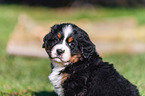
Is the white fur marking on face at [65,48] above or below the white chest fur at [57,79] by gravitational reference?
above

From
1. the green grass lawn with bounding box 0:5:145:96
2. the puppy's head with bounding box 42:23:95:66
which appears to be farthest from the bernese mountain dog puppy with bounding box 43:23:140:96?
the green grass lawn with bounding box 0:5:145:96

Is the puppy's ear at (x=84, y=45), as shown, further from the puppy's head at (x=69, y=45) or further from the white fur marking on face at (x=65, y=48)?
the white fur marking on face at (x=65, y=48)

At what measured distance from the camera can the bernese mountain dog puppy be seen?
13.0ft

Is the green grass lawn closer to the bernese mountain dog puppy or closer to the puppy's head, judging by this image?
the bernese mountain dog puppy

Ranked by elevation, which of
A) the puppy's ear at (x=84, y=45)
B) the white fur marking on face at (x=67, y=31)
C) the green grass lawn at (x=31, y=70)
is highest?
the white fur marking on face at (x=67, y=31)

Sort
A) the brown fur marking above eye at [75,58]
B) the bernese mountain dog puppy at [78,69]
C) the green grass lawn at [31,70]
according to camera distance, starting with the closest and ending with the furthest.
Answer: the bernese mountain dog puppy at [78,69], the brown fur marking above eye at [75,58], the green grass lawn at [31,70]

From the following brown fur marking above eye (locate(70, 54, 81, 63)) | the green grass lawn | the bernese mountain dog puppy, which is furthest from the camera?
the green grass lawn

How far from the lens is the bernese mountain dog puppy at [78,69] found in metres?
3.97

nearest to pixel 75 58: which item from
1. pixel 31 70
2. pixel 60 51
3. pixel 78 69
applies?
pixel 78 69

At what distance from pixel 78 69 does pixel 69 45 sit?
1.29 ft

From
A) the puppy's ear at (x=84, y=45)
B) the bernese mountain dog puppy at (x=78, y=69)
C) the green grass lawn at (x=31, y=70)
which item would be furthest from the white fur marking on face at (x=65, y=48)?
the green grass lawn at (x=31, y=70)

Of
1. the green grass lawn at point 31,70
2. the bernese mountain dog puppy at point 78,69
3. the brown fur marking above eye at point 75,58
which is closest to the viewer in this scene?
the bernese mountain dog puppy at point 78,69

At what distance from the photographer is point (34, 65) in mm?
8844

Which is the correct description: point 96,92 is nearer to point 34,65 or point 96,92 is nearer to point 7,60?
point 34,65
